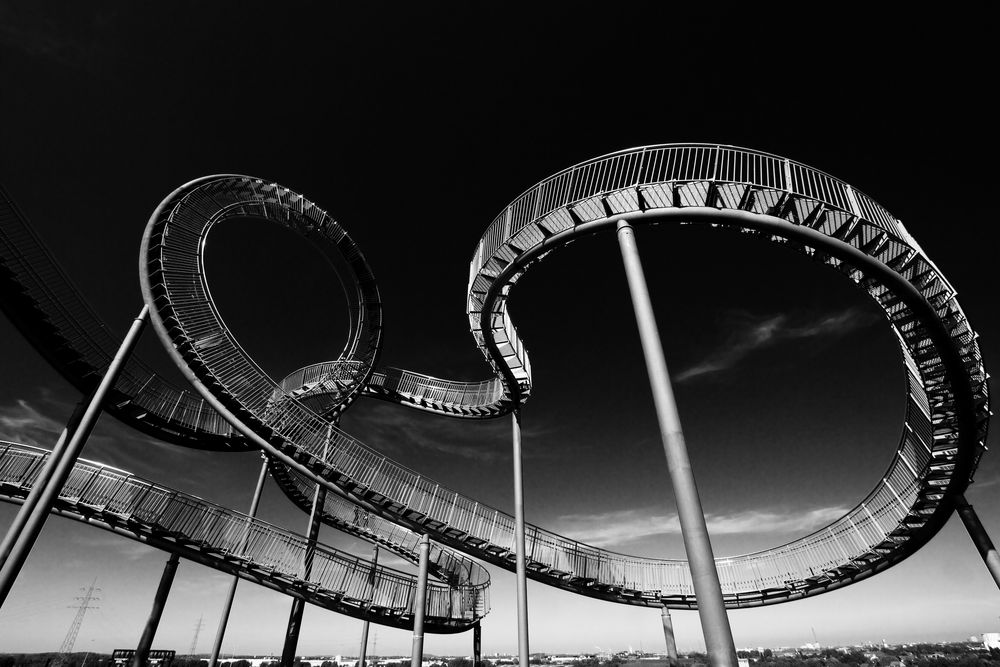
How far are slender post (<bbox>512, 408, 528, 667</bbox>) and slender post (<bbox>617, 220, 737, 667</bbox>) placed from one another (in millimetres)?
7830

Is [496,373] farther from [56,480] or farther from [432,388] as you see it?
[56,480]

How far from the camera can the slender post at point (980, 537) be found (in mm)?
11312

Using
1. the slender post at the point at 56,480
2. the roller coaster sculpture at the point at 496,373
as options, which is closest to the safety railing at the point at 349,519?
the roller coaster sculpture at the point at 496,373

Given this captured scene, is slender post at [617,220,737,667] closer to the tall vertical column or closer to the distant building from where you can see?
the tall vertical column

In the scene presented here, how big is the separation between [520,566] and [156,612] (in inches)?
452

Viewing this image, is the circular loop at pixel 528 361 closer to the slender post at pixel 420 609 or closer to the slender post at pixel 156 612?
the slender post at pixel 420 609

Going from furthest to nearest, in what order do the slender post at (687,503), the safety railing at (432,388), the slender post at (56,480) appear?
the safety railing at (432,388) < the slender post at (56,480) < the slender post at (687,503)

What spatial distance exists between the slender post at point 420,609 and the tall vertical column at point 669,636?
8717 mm

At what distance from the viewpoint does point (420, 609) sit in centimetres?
1241

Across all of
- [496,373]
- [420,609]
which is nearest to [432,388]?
[496,373]

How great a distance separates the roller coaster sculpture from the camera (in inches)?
372

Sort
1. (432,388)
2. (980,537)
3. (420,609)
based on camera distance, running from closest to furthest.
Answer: (980,537), (420,609), (432,388)

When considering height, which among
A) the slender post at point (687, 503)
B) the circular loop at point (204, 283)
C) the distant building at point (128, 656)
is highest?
the circular loop at point (204, 283)

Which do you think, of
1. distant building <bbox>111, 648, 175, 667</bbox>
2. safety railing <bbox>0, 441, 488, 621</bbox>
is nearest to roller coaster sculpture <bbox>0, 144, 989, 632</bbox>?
safety railing <bbox>0, 441, 488, 621</bbox>
